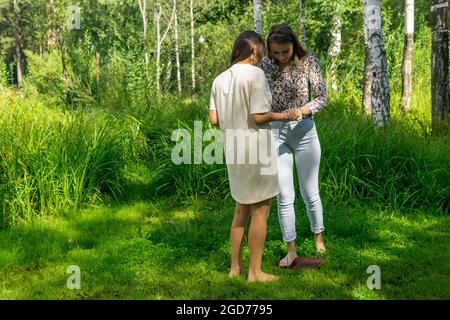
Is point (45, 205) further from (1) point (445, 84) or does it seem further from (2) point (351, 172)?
(1) point (445, 84)

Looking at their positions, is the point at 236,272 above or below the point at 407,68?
below

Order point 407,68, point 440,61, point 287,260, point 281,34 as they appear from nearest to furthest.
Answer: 1. point 281,34
2. point 287,260
3. point 440,61
4. point 407,68

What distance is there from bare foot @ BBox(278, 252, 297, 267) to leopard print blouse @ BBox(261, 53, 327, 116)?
46.9 inches

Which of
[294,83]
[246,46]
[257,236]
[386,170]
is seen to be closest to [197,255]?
[257,236]

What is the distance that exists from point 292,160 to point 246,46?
1.05 meters

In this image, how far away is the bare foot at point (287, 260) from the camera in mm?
4434

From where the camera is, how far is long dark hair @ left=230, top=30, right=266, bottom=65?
12.2ft

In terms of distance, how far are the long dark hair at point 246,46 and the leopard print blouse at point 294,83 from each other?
537 millimetres

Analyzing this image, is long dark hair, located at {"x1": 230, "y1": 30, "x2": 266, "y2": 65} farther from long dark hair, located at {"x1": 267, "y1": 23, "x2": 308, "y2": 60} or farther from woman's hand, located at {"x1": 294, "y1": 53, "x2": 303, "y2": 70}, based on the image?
woman's hand, located at {"x1": 294, "y1": 53, "x2": 303, "y2": 70}

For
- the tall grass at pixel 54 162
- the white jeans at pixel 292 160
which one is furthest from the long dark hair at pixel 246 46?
the tall grass at pixel 54 162

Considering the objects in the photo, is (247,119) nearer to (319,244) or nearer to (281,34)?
(281,34)

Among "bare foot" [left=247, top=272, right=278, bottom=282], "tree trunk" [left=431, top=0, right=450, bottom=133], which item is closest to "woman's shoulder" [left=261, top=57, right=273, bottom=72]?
"bare foot" [left=247, top=272, right=278, bottom=282]

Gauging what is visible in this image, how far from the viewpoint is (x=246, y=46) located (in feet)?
12.2
